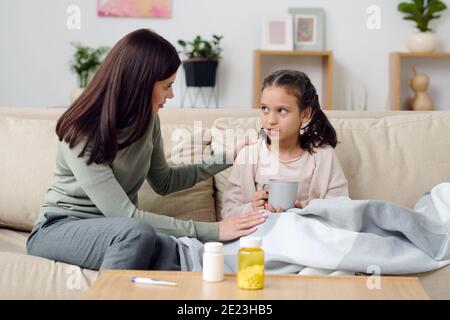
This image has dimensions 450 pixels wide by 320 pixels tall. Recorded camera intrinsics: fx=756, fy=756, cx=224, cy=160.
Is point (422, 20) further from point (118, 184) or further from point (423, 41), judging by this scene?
point (118, 184)

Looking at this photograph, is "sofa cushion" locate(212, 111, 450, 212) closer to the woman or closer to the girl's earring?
the girl's earring

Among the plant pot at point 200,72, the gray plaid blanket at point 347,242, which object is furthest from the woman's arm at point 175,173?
the plant pot at point 200,72

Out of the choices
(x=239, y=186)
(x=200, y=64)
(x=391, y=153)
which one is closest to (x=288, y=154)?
(x=239, y=186)

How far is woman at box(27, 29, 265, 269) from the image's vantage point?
1.85 metres

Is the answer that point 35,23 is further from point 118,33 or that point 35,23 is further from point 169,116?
point 169,116

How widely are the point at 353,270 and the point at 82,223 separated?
67 cm

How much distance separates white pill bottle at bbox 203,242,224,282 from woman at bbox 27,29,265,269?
1.06 ft

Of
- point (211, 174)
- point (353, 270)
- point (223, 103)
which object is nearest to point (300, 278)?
point (353, 270)

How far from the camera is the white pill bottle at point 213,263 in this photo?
1.46 meters

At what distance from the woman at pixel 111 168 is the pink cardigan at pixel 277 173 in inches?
12.5

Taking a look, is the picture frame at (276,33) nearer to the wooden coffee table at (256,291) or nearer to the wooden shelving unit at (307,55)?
the wooden shelving unit at (307,55)

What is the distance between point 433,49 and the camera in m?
4.25

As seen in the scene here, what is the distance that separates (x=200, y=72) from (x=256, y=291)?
281cm

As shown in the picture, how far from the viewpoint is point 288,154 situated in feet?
Result: 7.50
